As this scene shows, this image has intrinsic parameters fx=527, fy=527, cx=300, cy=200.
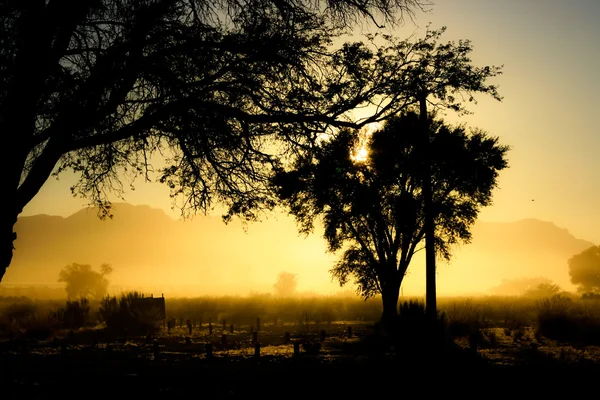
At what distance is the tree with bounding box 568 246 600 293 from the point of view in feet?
373

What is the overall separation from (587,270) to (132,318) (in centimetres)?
11038

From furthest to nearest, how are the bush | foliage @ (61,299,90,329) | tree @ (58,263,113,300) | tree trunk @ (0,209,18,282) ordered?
tree @ (58,263,113,300) < foliage @ (61,299,90,329) < the bush < tree trunk @ (0,209,18,282)

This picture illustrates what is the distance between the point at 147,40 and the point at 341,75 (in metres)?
3.53

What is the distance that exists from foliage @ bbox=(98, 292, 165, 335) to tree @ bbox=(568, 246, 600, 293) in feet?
348

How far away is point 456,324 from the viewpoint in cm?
2630

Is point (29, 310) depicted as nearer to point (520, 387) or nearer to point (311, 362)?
point (311, 362)

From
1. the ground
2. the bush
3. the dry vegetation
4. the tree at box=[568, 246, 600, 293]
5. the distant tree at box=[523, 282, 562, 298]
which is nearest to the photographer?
the ground

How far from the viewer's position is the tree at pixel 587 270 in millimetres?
113688

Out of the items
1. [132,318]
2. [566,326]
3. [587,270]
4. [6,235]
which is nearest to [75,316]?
[132,318]

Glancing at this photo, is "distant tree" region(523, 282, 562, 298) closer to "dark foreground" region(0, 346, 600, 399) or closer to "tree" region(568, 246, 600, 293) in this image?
"tree" region(568, 246, 600, 293)

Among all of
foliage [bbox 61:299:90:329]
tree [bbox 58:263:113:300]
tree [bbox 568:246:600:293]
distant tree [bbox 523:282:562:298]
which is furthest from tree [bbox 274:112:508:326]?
tree [bbox 58:263:113:300]

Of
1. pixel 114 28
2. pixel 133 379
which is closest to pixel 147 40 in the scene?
pixel 114 28

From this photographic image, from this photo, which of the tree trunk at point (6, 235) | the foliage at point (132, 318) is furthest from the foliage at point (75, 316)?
the tree trunk at point (6, 235)

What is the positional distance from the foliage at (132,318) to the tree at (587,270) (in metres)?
106
